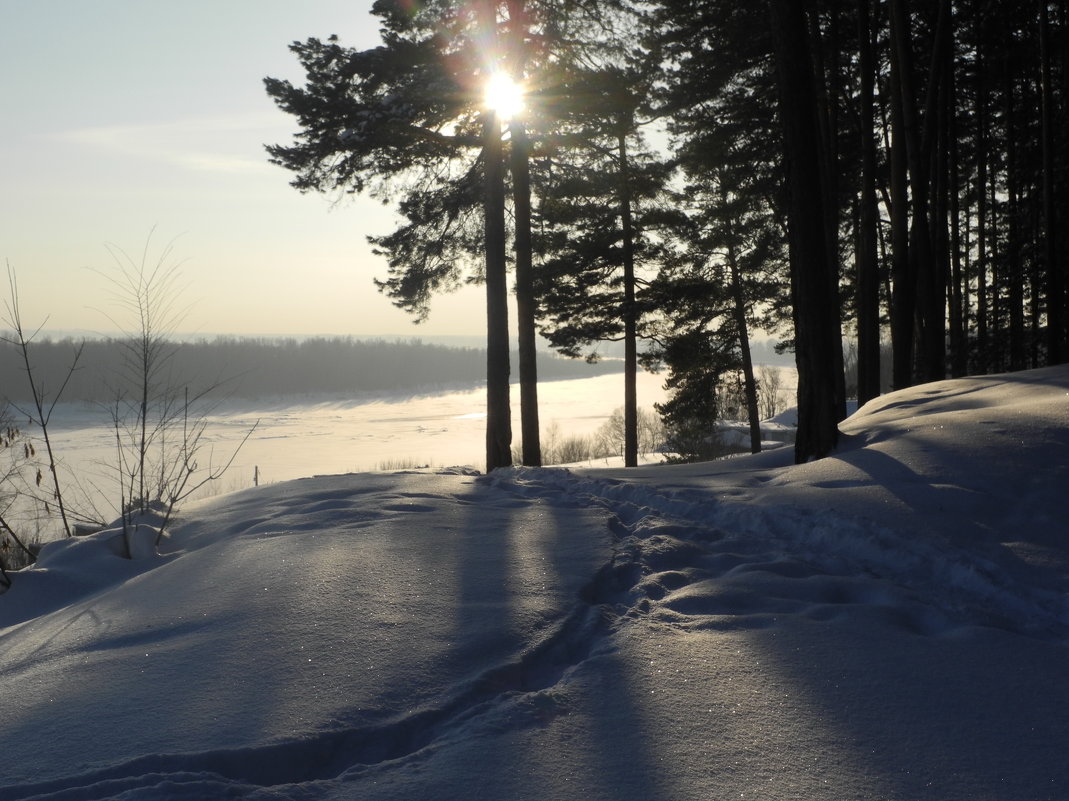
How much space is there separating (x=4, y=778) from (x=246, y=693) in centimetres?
70

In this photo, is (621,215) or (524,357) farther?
(621,215)

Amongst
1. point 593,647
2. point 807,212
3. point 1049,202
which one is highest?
point 1049,202

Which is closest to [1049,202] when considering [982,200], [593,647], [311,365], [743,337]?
[982,200]


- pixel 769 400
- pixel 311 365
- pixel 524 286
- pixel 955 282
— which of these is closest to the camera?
pixel 524 286

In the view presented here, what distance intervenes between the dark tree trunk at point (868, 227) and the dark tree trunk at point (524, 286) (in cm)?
533

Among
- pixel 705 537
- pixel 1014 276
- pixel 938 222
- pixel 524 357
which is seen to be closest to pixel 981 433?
pixel 705 537

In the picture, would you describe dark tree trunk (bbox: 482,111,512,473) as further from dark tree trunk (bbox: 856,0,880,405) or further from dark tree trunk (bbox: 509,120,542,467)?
dark tree trunk (bbox: 856,0,880,405)

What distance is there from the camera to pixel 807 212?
6.87m

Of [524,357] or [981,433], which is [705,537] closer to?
[981,433]

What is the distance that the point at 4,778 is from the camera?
2188 millimetres

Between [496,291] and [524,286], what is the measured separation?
2.56ft

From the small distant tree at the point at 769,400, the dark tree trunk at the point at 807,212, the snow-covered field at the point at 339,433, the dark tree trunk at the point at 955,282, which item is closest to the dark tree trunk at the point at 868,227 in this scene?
the dark tree trunk at the point at 807,212

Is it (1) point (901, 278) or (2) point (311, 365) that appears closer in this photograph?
(1) point (901, 278)

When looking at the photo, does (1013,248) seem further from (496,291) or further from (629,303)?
(496,291)
